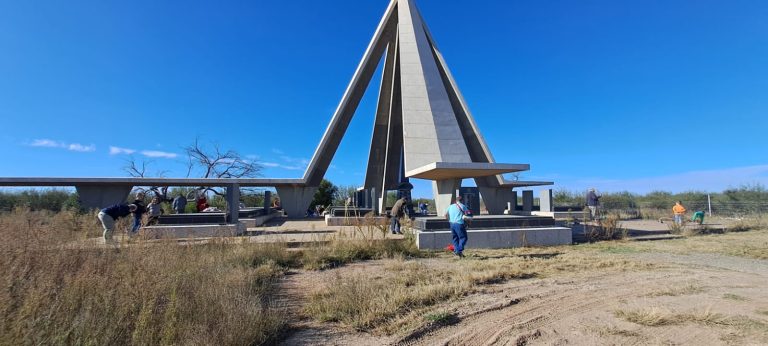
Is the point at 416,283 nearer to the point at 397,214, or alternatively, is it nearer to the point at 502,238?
the point at 502,238

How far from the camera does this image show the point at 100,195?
18.5 metres

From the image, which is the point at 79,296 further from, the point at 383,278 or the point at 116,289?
the point at 383,278

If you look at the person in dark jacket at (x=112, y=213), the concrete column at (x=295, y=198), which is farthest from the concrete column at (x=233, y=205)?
the concrete column at (x=295, y=198)

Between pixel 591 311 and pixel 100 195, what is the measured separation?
22.0 m

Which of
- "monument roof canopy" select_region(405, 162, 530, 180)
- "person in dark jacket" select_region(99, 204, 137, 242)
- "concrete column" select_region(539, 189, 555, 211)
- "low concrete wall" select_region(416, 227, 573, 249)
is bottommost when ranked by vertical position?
"low concrete wall" select_region(416, 227, 573, 249)

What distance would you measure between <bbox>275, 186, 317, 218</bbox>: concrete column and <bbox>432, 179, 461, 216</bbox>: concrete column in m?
9.06

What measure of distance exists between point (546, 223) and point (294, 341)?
406 inches

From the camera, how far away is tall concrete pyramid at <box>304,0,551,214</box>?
17.5 m

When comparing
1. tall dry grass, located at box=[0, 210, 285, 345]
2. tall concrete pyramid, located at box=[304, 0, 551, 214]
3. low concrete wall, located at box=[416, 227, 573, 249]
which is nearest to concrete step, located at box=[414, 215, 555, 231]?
low concrete wall, located at box=[416, 227, 573, 249]

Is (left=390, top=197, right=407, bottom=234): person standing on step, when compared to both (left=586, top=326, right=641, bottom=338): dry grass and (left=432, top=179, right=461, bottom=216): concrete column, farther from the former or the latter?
(left=586, top=326, right=641, bottom=338): dry grass

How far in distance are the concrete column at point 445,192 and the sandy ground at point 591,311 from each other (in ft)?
27.2

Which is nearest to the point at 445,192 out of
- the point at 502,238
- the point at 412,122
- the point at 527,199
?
the point at 412,122

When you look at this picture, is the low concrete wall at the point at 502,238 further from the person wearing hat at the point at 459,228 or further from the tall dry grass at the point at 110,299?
the tall dry grass at the point at 110,299

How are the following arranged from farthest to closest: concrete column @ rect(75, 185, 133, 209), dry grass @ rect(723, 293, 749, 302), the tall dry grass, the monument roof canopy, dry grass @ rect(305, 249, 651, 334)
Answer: concrete column @ rect(75, 185, 133, 209), the monument roof canopy, dry grass @ rect(723, 293, 749, 302), dry grass @ rect(305, 249, 651, 334), the tall dry grass
